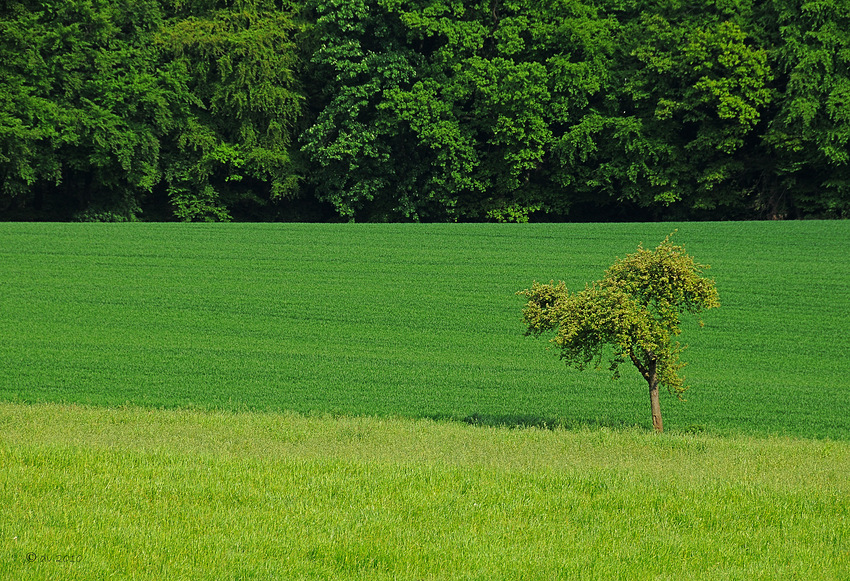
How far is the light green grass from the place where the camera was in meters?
6.00

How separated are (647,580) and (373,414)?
909 cm

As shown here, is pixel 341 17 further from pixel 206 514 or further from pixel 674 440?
pixel 206 514

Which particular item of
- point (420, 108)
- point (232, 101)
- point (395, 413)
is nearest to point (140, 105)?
point (232, 101)

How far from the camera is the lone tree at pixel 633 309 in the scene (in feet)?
38.2

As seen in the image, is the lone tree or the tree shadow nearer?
the lone tree

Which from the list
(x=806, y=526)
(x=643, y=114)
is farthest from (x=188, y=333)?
(x=643, y=114)

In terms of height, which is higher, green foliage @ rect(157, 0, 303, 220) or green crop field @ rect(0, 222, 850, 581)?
green foliage @ rect(157, 0, 303, 220)

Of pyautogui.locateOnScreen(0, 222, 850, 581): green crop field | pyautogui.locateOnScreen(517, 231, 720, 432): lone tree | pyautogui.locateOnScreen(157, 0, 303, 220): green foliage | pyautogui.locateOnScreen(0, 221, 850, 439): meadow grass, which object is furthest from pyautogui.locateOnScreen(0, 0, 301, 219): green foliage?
pyautogui.locateOnScreen(517, 231, 720, 432): lone tree

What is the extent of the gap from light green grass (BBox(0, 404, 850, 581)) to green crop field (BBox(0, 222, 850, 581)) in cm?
3

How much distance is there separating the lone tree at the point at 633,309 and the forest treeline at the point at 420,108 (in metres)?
29.2

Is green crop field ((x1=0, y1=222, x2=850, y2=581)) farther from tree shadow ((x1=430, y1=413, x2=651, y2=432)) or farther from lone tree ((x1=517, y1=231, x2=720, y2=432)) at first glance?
lone tree ((x1=517, y1=231, x2=720, y2=432))

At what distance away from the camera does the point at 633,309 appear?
11664 mm

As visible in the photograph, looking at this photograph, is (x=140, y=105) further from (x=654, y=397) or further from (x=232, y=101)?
(x=654, y=397)

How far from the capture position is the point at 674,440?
1138 cm
